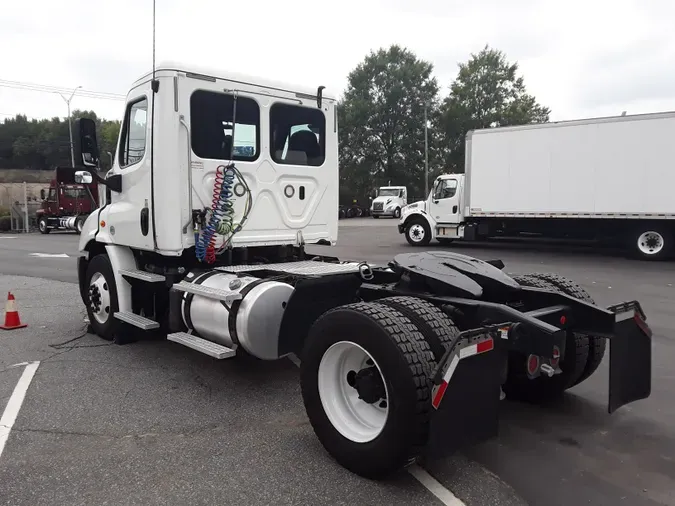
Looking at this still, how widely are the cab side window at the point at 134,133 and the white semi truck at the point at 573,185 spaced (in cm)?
1339

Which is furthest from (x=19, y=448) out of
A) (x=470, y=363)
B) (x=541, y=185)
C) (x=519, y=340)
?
(x=541, y=185)

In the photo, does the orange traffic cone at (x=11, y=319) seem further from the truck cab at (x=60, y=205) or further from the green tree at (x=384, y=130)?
the green tree at (x=384, y=130)

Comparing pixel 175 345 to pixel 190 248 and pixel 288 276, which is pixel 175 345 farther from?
pixel 288 276

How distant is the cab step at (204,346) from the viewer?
454cm

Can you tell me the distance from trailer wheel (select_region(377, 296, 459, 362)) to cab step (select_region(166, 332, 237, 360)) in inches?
63.5

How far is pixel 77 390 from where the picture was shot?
4.95 metres

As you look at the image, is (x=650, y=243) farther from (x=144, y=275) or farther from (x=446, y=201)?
(x=144, y=275)

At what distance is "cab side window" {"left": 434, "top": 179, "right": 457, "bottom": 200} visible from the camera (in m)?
19.2

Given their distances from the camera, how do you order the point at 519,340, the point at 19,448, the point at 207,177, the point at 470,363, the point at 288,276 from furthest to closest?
1. the point at 207,177
2. the point at 288,276
3. the point at 19,448
4. the point at 519,340
5. the point at 470,363

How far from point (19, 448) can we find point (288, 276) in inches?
90.8

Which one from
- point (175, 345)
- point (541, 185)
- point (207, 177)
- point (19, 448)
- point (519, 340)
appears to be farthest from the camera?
point (541, 185)

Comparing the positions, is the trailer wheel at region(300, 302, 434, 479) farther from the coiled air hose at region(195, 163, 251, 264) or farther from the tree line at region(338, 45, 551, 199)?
the tree line at region(338, 45, 551, 199)

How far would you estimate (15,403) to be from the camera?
15.3 ft

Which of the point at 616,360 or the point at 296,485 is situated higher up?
the point at 616,360
